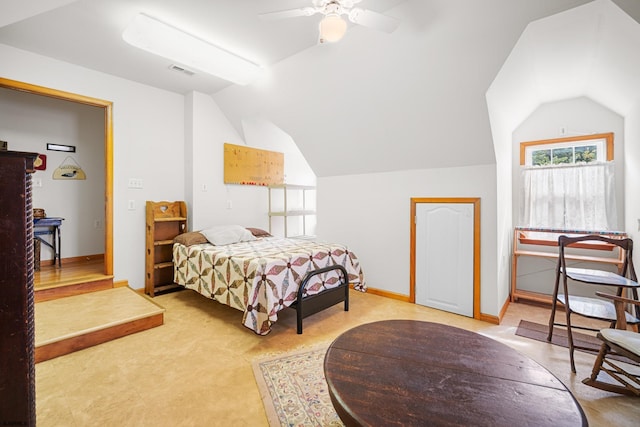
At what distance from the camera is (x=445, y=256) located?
3.13 metres

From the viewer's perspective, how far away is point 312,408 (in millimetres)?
1633

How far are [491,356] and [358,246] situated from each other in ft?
8.38

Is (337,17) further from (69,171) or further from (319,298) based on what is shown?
(69,171)

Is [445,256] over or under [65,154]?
under

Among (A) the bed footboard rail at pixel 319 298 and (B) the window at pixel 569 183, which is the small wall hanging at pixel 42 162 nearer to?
(A) the bed footboard rail at pixel 319 298

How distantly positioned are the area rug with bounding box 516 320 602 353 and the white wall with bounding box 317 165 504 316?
278 millimetres

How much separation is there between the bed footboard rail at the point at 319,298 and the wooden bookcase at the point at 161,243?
207cm

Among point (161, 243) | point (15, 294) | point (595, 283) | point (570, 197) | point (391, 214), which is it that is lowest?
point (595, 283)

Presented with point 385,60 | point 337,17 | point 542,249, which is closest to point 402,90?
point 385,60

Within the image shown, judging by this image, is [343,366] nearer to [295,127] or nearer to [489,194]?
[489,194]

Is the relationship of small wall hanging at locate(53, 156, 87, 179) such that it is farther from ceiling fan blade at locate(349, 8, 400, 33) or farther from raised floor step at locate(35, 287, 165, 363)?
ceiling fan blade at locate(349, 8, 400, 33)

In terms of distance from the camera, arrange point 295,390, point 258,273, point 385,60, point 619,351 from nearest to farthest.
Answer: point 619,351 < point 295,390 < point 258,273 < point 385,60

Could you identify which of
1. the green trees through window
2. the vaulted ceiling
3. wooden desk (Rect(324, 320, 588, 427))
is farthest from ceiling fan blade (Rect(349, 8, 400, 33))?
the green trees through window

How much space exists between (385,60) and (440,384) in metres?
2.50
